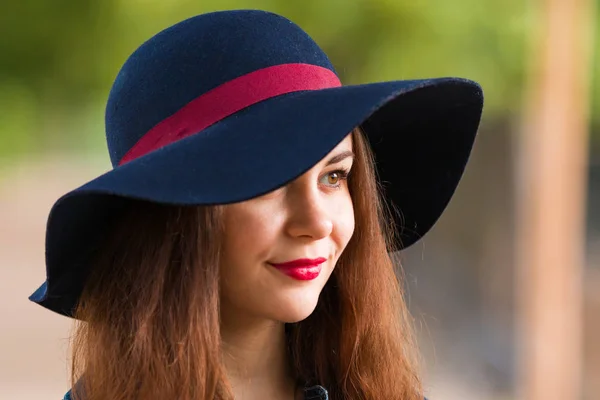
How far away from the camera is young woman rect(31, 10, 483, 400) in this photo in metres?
0.93

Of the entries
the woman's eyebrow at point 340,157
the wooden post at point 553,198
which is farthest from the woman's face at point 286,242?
A: the wooden post at point 553,198

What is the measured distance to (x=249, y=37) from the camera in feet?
3.43

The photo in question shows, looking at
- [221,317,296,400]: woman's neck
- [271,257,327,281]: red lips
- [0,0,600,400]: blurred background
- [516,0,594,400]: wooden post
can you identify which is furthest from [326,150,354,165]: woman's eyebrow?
[516,0,594,400]: wooden post

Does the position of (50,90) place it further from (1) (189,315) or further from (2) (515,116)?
(1) (189,315)

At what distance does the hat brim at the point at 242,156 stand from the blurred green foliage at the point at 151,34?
5.45 feet

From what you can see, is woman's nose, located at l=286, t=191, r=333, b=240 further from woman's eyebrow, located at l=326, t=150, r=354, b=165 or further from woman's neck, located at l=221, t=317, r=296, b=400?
Answer: woman's neck, located at l=221, t=317, r=296, b=400

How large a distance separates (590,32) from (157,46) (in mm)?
2239

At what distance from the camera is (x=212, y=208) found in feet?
3.34

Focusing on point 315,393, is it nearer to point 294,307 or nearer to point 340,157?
point 294,307

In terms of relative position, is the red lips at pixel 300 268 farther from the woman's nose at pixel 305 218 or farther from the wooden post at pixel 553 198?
the wooden post at pixel 553 198

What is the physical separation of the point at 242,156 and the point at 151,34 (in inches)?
74.9

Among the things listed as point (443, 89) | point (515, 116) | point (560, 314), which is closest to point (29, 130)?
point (515, 116)

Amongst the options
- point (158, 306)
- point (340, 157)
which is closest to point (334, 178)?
point (340, 157)

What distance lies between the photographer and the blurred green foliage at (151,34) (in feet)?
9.00
